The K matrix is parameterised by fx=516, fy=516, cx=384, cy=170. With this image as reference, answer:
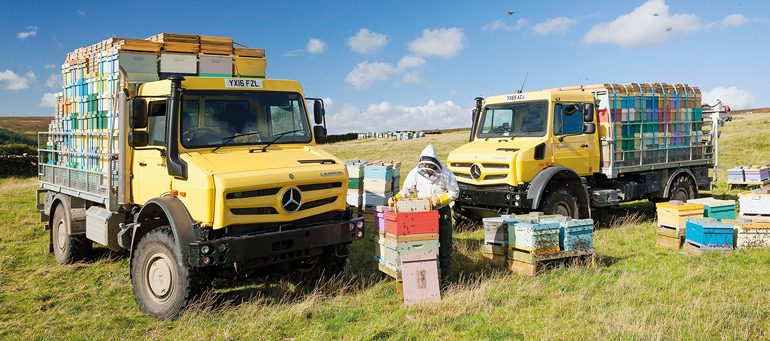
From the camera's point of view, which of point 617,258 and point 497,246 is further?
point 617,258

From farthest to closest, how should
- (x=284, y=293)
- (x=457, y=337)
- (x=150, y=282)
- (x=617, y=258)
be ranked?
(x=617, y=258) < (x=284, y=293) < (x=150, y=282) < (x=457, y=337)

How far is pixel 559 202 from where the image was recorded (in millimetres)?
10273

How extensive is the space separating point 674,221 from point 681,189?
4673mm

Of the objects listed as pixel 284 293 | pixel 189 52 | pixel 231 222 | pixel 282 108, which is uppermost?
pixel 189 52

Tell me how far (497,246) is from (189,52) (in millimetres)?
5714

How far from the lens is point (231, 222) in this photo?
5.68m

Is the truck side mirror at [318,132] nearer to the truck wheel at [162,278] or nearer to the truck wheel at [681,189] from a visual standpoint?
the truck wheel at [162,278]

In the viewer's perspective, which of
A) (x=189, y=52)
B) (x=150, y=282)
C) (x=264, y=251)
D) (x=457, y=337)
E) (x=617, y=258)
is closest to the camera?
(x=457, y=337)

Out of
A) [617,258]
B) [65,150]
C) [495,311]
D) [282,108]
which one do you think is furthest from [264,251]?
[617,258]

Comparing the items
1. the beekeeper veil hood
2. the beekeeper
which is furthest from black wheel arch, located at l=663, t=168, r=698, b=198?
the beekeeper veil hood

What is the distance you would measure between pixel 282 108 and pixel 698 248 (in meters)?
7.42

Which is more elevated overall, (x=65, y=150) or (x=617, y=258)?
(x=65, y=150)

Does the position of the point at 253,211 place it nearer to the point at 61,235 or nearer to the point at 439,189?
the point at 439,189

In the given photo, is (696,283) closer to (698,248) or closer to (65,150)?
(698,248)
